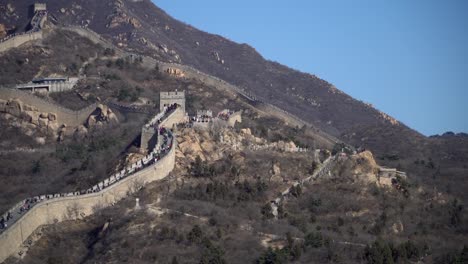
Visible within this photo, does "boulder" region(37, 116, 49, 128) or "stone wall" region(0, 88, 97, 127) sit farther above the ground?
"stone wall" region(0, 88, 97, 127)

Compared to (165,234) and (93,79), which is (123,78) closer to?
(93,79)

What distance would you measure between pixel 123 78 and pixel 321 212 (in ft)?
108

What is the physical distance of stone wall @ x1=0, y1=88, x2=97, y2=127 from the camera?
99.5m

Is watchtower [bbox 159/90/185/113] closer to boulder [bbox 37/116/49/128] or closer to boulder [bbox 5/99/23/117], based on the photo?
boulder [bbox 37/116/49/128]

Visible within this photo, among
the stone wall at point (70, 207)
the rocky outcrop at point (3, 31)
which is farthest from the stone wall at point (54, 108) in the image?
the rocky outcrop at point (3, 31)

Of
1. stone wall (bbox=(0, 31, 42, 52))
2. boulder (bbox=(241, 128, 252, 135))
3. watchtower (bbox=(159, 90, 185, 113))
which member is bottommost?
boulder (bbox=(241, 128, 252, 135))

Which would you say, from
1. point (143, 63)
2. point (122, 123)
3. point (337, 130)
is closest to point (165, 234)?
point (122, 123)

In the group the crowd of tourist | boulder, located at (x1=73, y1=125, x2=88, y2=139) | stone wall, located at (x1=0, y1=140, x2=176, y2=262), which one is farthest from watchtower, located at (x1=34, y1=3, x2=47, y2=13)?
stone wall, located at (x1=0, y1=140, x2=176, y2=262)

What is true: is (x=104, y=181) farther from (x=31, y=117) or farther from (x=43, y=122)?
(x=31, y=117)

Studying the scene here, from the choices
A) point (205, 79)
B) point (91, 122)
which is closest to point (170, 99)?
point (91, 122)

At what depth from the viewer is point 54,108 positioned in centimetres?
9994

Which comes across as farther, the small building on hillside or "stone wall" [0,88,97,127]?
the small building on hillside

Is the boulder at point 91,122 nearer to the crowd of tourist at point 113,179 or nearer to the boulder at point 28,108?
the boulder at point 28,108

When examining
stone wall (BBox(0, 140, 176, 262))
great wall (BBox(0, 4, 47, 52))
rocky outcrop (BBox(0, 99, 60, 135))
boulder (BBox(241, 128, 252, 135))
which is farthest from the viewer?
great wall (BBox(0, 4, 47, 52))
